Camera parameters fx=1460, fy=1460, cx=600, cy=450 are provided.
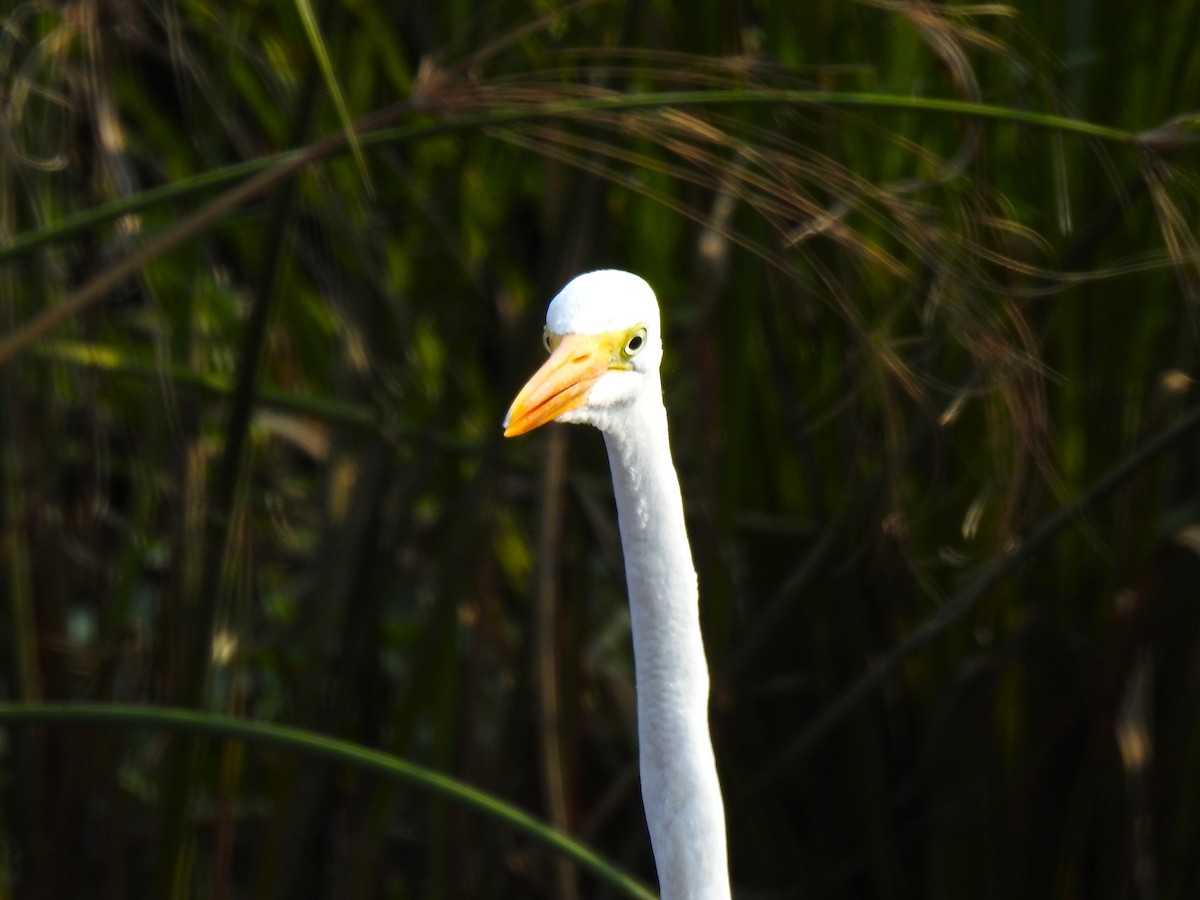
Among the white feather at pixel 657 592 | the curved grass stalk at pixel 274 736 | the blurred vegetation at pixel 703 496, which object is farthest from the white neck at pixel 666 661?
the blurred vegetation at pixel 703 496

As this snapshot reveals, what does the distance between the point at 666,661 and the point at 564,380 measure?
0.52ft

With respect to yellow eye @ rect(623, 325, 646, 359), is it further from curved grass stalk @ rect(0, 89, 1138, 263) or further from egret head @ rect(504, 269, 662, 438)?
curved grass stalk @ rect(0, 89, 1138, 263)

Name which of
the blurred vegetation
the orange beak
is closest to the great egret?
the orange beak

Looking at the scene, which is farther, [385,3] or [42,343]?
[385,3]

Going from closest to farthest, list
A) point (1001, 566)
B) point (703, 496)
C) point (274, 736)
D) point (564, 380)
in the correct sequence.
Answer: point (564, 380) → point (274, 736) → point (1001, 566) → point (703, 496)

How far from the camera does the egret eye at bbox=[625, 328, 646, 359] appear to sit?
0.64 metres

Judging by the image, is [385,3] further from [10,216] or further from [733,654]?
[733,654]

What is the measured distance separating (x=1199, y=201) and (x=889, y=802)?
599mm

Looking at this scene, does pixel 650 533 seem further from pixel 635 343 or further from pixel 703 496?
pixel 703 496

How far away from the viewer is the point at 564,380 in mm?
617

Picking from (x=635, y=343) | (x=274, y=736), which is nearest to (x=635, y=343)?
(x=635, y=343)

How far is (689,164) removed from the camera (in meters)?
1.26

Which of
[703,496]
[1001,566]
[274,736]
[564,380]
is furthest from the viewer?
[703,496]

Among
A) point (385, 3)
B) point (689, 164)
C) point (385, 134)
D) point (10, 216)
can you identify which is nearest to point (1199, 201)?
point (689, 164)
